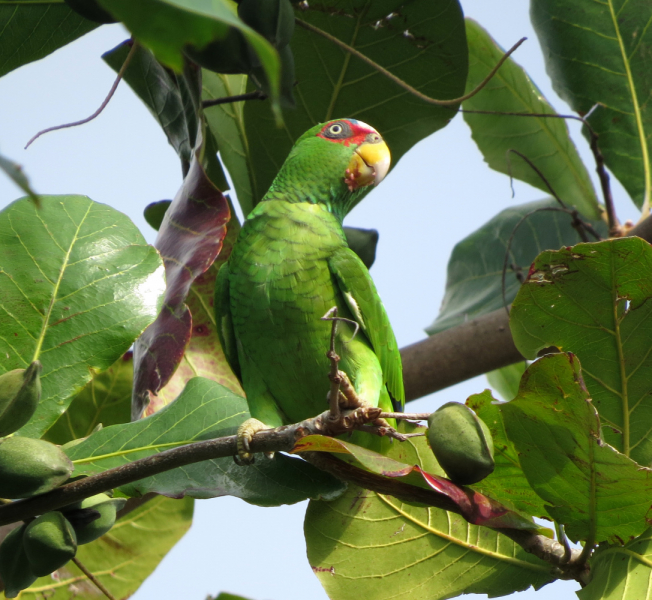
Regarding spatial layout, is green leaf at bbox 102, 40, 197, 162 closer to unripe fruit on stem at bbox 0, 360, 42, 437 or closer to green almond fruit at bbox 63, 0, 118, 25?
green almond fruit at bbox 63, 0, 118, 25

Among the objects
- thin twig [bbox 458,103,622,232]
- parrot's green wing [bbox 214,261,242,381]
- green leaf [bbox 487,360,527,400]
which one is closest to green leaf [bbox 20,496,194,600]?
parrot's green wing [bbox 214,261,242,381]

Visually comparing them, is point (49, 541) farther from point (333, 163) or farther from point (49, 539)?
point (333, 163)

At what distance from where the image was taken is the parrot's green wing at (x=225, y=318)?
5.64 feet

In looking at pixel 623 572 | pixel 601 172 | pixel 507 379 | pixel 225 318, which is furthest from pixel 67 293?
pixel 507 379

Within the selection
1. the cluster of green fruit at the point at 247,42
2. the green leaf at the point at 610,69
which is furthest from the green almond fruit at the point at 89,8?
the green leaf at the point at 610,69

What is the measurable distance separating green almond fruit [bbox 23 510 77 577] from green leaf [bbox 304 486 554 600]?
0.42m

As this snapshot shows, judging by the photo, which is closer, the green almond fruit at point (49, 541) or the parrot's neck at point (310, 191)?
the green almond fruit at point (49, 541)

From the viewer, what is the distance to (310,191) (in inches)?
71.9

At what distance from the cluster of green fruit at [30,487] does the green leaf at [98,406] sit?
0.65 m

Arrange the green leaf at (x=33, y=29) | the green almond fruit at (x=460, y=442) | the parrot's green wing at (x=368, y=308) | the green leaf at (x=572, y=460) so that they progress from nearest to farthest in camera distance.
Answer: the green almond fruit at (x=460, y=442)
the green leaf at (x=572, y=460)
the green leaf at (x=33, y=29)
the parrot's green wing at (x=368, y=308)

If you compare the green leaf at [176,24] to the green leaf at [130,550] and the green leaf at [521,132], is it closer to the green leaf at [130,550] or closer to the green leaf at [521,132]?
the green leaf at [130,550]

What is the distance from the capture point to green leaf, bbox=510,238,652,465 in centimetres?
97

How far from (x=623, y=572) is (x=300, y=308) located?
0.87 m

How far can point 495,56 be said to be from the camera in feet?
6.61
